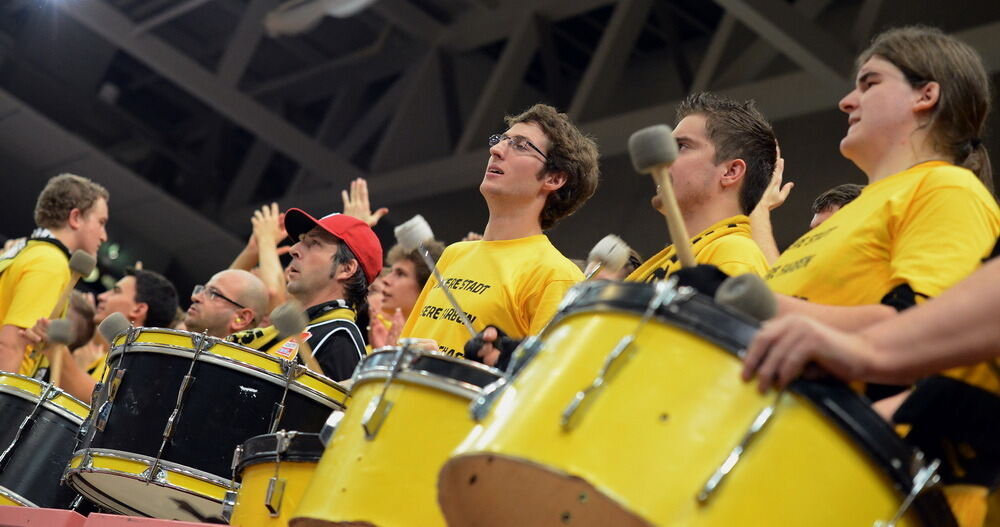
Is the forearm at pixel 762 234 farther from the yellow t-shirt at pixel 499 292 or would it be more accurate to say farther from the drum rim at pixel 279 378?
the drum rim at pixel 279 378

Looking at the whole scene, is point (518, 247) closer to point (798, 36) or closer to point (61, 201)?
point (61, 201)

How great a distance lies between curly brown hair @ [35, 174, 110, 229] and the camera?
5316 millimetres

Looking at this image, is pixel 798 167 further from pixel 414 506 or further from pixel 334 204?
pixel 414 506

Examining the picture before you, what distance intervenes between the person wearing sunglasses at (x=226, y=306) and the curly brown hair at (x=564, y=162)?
1.53 meters

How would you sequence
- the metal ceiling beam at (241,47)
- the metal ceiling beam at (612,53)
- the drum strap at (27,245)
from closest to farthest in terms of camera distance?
the drum strap at (27,245), the metal ceiling beam at (612,53), the metal ceiling beam at (241,47)

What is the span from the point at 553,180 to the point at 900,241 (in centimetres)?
162

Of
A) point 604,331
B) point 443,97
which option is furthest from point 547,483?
point 443,97

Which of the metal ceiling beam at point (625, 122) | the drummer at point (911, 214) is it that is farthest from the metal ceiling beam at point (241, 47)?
the drummer at point (911, 214)

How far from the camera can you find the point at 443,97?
9109 millimetres

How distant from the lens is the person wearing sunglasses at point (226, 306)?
465cm

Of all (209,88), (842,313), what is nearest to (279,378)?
(842,313)

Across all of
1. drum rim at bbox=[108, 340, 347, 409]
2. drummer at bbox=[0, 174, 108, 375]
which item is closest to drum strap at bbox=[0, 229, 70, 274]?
drummer at bbox=[0, 174, 108, 375]

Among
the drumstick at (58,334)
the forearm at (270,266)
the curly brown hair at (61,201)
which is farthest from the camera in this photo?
the curly brown hair at (61,201)

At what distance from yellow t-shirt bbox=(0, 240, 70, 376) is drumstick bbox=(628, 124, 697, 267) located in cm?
353
